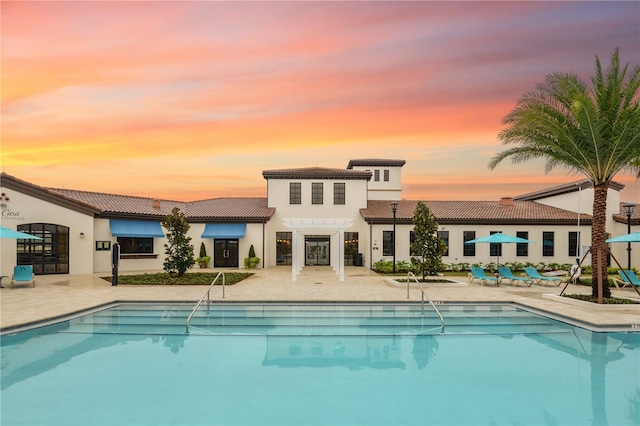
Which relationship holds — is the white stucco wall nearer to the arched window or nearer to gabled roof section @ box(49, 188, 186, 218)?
the arched window

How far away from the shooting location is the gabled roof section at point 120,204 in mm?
27270

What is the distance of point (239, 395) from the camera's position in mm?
7449

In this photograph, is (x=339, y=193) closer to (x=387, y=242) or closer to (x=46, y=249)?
(x=387, y=242)

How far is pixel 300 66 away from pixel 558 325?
58.1 feet

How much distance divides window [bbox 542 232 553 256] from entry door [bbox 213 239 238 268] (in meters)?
24.5

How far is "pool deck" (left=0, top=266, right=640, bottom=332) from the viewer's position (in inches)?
523

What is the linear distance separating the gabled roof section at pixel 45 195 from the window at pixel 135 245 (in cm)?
291

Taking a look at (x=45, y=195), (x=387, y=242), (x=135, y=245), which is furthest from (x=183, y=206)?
(x=387, y=242)

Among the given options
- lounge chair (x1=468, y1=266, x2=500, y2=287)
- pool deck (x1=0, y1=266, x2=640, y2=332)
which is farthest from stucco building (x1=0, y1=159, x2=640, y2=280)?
lounge chair (x1=468, y1=266, x2=500, y2=287)

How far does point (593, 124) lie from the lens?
47.8 ft

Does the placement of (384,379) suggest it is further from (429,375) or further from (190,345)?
(190,345)

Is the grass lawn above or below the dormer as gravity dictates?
below

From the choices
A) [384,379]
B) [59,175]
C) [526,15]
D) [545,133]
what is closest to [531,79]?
[526,15]

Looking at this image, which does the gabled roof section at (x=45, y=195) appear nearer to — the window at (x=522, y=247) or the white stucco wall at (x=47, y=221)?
the white stucco wall at (x=47, y=221)
